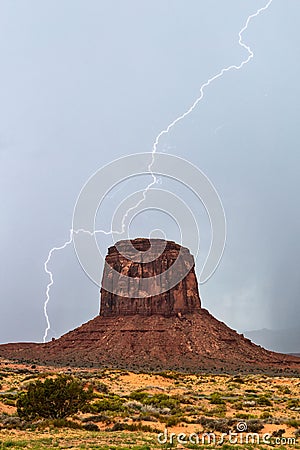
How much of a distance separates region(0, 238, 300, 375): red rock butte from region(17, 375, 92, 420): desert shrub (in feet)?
166

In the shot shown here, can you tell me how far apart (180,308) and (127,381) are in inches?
1861

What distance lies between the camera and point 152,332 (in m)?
86.4

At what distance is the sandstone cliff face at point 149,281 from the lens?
9431 cm

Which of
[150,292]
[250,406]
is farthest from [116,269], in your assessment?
[250,406]

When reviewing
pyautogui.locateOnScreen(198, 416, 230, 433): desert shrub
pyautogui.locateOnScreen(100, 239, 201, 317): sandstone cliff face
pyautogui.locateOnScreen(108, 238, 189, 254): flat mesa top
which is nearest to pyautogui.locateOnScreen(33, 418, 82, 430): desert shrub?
pyautogui.locateOnScreen(198, 416, 230, 433): desert shrub

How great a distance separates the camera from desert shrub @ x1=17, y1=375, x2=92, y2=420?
67.6ft

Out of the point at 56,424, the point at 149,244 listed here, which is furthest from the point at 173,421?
the point at 149,244

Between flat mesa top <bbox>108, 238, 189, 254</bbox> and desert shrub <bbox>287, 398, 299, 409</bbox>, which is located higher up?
flat mesa top <bbox>108, 238, 189, 254</bbox>

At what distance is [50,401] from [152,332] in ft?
219

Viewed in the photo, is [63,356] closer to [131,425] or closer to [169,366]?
[169,366]

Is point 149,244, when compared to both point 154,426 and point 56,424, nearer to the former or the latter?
point 154,426

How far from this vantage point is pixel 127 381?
4744cm

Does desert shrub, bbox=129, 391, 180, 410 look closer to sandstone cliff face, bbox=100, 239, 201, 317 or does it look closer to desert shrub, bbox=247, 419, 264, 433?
desert shrub, bbox=247, 419, 264, 433

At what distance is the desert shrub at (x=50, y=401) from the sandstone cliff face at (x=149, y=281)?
72.3 meters
